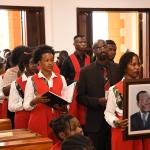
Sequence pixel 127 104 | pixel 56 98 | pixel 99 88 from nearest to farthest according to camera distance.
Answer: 1. pixel 127 104
2. pixel 56 98
3. pixel 99 88

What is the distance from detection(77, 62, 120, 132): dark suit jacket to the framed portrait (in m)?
0.80

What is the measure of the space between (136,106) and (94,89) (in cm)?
90

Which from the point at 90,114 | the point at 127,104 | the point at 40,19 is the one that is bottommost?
the point at 90,114

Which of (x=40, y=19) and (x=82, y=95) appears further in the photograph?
(x=40, y=19)

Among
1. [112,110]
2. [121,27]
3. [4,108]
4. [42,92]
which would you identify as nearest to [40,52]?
[42,92]

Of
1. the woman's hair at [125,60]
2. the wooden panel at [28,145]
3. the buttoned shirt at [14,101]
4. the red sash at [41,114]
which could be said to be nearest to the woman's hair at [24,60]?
the buttoned shirt at [14,101]

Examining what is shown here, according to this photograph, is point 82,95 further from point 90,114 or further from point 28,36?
point 28,36

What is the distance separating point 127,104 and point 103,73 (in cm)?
93

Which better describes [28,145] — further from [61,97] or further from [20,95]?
[20,95]

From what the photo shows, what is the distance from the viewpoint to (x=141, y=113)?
2828mm

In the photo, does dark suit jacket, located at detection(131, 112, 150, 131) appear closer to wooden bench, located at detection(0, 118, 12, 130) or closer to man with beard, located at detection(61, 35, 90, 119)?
wooden bench, located at detection(0, 118, 12, 130)

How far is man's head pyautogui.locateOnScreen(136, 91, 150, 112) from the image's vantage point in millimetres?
2819

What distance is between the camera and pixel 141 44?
27.2 feet

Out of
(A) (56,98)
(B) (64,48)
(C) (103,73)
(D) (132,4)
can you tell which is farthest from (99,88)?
(D) (132,4)
